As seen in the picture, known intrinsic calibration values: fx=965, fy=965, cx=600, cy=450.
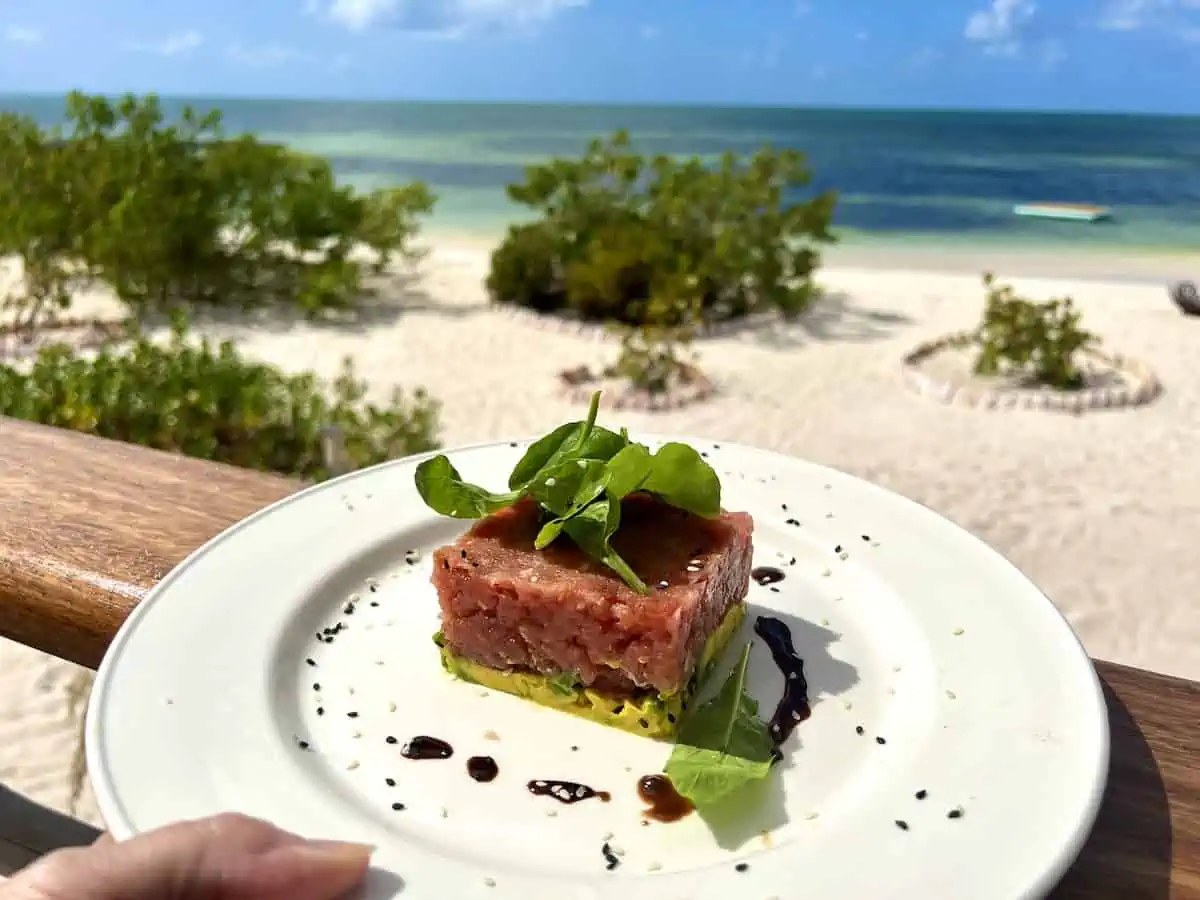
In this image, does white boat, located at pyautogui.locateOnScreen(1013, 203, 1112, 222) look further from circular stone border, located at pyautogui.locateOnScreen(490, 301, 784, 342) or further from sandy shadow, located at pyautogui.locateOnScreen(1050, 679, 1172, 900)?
sandy shadow, located at pyautogui.locateOnScreen(1050, 679, 1172, 900)

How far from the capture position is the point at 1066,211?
3297cm

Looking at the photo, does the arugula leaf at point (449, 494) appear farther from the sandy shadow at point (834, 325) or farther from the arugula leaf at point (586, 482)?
the sandy shadow at point (834, 325)

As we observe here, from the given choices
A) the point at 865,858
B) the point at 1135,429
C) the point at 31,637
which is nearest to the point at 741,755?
the point at 865,858

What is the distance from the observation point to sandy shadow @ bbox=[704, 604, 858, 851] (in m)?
1.51

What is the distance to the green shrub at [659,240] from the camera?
42.9 feet

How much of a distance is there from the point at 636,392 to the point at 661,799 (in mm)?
8313

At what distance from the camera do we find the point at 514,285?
45.6 ft

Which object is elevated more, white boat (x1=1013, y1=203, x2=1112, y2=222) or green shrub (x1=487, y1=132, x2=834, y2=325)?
white boat (x1=1013, y1=203, x2=1112, y2=222)

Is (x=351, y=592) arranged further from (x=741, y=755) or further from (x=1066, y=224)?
(x=1066, y=224)

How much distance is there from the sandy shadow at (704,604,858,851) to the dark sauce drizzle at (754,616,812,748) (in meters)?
0.01

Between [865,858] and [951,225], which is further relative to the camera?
[951,225]

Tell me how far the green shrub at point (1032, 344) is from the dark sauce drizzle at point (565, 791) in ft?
32.3

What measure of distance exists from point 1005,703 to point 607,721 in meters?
0.73

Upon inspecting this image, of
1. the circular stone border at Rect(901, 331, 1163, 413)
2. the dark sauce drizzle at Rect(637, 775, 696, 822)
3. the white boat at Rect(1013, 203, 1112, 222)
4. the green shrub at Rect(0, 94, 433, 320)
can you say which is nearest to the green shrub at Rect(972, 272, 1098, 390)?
the circular stone border at Rect(901, 331, 1163, 413)
